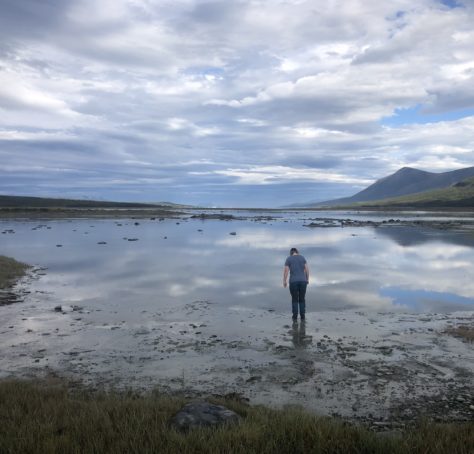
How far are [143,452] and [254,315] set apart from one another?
1110 centimetres

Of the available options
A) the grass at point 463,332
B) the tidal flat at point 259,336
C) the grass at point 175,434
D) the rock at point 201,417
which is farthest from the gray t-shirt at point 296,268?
the rock at point 201,417

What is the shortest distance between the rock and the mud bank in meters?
2.10

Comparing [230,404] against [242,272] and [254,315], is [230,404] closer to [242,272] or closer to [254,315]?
[254,315]

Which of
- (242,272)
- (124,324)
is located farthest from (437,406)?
(242,272)

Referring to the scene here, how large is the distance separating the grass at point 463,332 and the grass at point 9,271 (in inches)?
740

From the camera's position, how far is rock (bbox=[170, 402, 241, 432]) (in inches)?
258

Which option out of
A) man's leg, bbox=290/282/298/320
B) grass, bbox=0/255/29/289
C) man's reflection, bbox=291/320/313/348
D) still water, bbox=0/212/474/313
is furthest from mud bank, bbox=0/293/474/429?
grass, bbox=0/255/29/289

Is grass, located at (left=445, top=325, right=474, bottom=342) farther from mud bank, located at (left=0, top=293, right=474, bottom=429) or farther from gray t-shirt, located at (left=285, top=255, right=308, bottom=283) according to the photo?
gray t-shirt, located at (left=285, top=255, right=308, bottom=283)

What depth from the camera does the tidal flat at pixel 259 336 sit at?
31.1 feet

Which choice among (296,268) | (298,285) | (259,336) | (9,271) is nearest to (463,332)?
(298,285)

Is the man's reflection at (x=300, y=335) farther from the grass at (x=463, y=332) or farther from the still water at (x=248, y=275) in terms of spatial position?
the grass at (x=463, y=332)

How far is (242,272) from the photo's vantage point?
2752 cm

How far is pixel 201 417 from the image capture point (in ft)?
22.2

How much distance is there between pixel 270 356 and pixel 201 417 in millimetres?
5249
